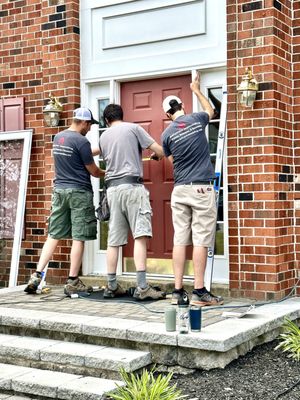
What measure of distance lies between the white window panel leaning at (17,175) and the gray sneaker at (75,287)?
1.13m

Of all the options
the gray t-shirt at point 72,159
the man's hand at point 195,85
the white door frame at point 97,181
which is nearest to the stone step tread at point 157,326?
the white door frame at point 97,181

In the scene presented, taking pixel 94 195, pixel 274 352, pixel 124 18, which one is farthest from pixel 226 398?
pixel 124 18

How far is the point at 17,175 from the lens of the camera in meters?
7.93

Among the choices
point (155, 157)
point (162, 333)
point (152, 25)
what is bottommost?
point (162, 333)

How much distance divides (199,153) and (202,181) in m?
0.26

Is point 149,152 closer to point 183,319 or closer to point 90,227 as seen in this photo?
point 90,227

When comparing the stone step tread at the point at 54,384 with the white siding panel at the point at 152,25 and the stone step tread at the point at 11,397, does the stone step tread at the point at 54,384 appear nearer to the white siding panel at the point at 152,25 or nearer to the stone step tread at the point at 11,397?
the stone step tread at the point at 11,397

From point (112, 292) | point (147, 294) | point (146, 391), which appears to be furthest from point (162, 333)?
point (112, 292)

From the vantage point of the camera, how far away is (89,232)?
6594 millimetres

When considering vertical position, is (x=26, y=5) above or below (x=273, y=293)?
above

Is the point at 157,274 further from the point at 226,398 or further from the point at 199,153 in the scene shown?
the point at 226,398

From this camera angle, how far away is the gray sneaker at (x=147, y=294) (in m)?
6.16

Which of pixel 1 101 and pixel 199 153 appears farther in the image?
pixel 1 101

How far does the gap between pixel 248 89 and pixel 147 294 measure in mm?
2169
